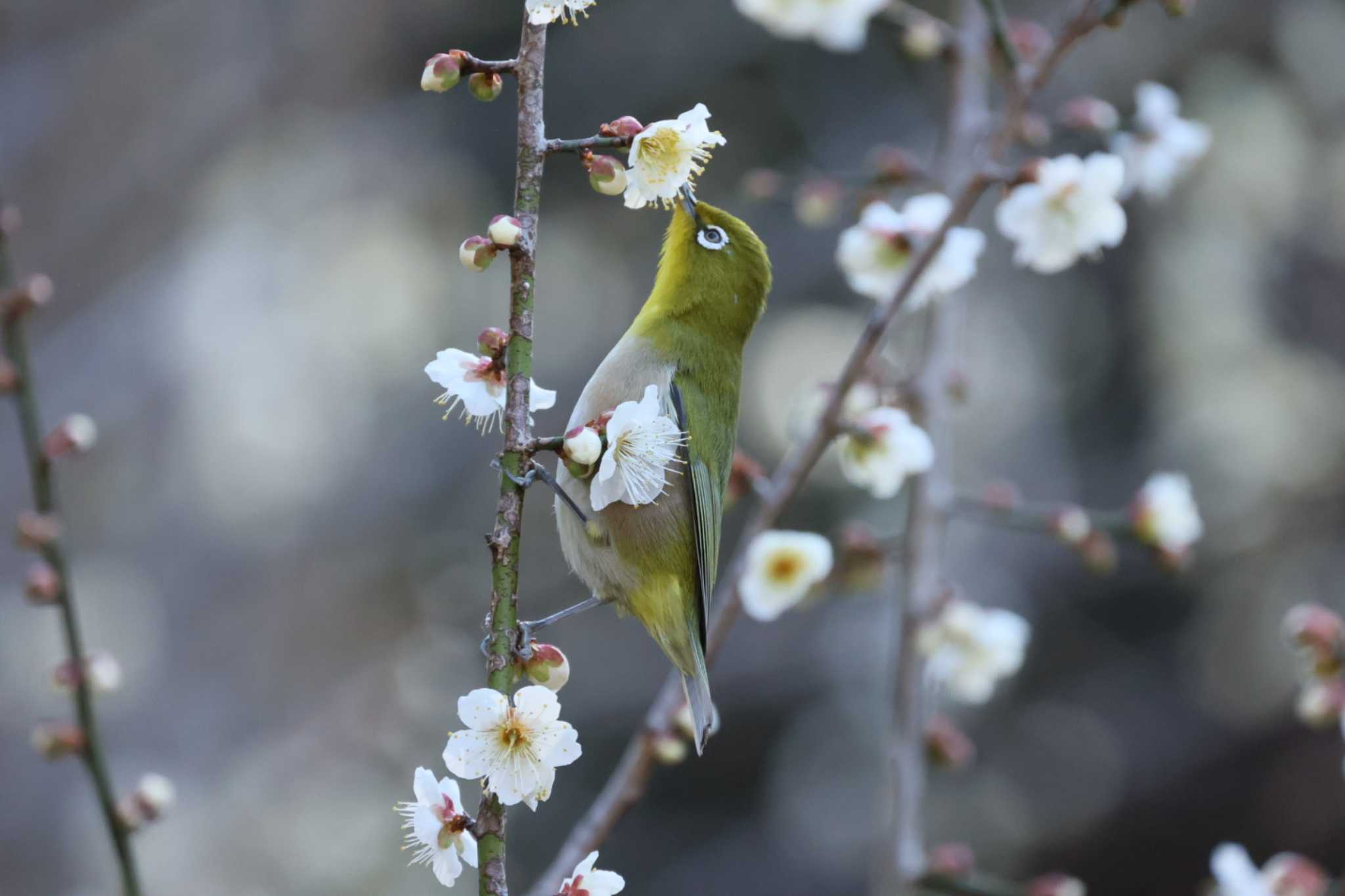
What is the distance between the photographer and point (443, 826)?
1409 mm

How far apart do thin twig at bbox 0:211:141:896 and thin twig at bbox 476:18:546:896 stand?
797mm

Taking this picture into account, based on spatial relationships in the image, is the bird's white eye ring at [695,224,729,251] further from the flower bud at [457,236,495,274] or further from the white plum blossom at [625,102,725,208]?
the flower bud at [457,236,495,274]

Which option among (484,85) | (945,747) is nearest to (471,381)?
(484,85)

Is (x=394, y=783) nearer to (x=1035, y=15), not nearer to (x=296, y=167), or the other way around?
(x=296, y=167)

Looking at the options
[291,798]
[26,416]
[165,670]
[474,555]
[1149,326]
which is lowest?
[26,416]

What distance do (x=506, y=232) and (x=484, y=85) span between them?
7.9 inches

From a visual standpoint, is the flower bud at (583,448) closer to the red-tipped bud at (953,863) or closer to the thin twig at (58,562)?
the thin twig at (58,562)

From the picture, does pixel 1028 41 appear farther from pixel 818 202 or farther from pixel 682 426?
pixel 682 426

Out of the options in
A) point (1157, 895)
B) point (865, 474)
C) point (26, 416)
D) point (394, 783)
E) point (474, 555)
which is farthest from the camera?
point (474, 555)

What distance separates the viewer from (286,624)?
20.9 ft

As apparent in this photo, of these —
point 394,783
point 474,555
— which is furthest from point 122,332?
point 394,783

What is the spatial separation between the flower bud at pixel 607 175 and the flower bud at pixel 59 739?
1.10m

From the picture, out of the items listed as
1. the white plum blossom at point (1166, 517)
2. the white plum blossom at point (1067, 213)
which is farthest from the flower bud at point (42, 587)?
the white plum blossom at point (1166, 517)

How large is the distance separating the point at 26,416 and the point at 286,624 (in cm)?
458
